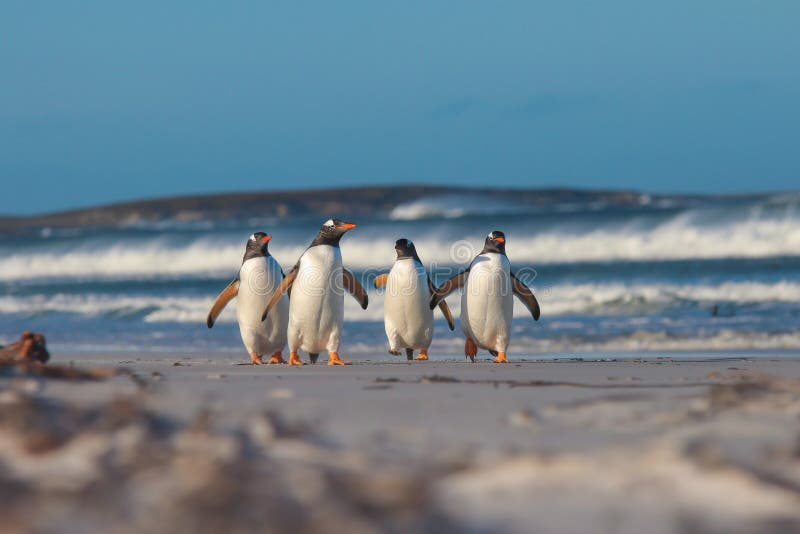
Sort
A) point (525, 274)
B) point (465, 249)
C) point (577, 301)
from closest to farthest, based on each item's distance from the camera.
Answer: point (577, 301), point (525, 274), point (465, 249)

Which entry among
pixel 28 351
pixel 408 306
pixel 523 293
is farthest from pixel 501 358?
pixel 28 351

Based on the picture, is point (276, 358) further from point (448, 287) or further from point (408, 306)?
point (448, 287)

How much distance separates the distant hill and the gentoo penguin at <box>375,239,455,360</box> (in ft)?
89.8

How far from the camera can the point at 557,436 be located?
171 inches

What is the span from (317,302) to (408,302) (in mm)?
931

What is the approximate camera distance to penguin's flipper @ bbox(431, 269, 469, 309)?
10.2m

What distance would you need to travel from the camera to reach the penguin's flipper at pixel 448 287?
33.5 ft

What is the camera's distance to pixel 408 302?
33.3 feet

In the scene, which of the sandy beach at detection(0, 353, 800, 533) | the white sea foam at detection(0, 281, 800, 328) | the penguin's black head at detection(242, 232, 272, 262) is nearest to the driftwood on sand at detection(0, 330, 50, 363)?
the sandy beach at detection(0, 353, 800, 533)

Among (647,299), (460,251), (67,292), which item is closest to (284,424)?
(647,299)

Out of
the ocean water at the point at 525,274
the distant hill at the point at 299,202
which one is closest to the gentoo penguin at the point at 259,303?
the ocean water at the point at 525,274

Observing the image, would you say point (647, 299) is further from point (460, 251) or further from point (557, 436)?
point (557, 436)

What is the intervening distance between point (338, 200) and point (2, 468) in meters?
36.0

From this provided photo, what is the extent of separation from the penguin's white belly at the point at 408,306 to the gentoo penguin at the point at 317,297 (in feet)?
1.97
